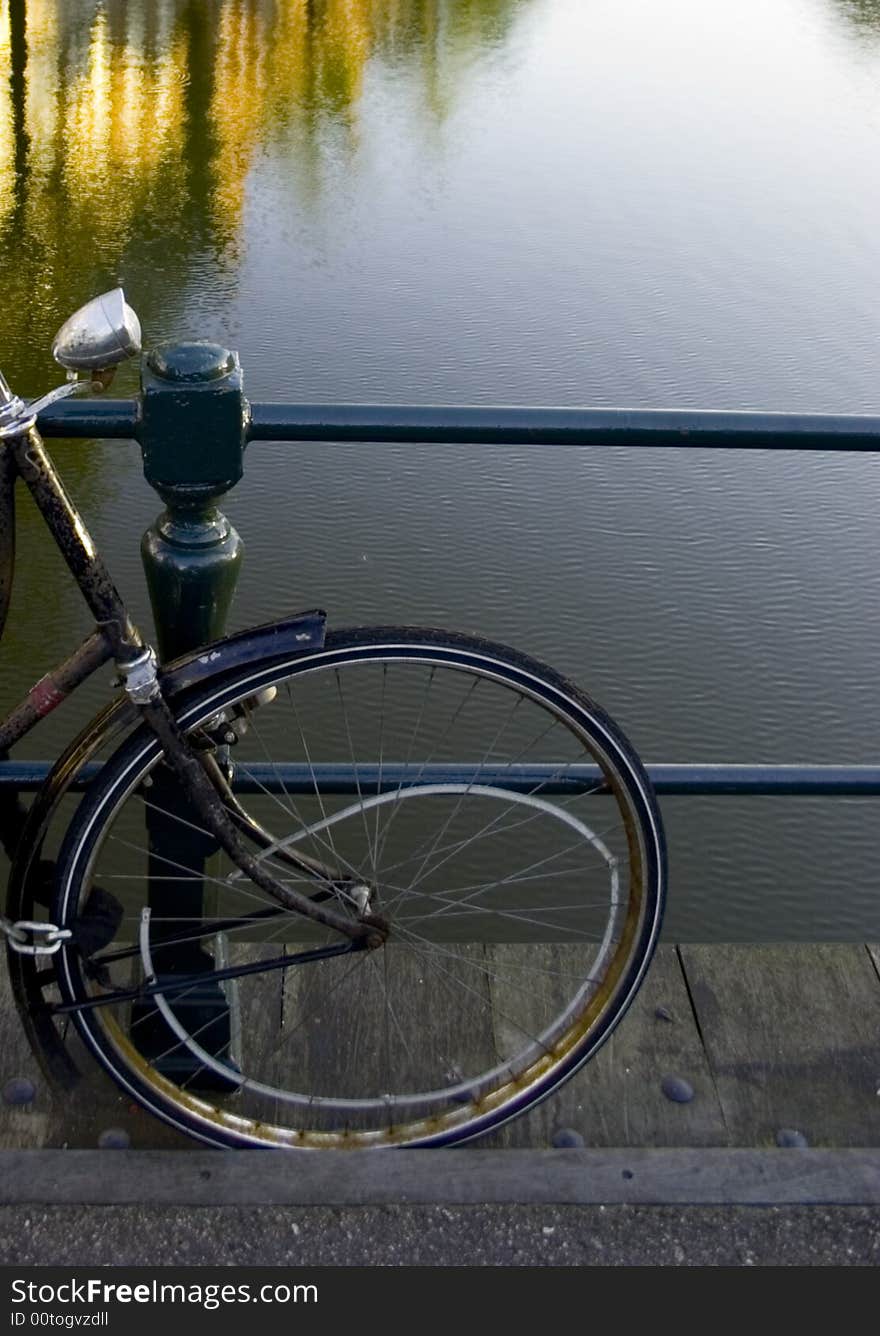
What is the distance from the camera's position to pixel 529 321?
359 inches

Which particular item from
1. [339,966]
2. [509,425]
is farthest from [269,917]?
[509,425]

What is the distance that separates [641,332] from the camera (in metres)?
9.03

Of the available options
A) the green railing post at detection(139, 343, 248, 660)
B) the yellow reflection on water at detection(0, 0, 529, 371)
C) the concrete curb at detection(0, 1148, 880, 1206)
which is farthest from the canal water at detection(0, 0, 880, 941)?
the concrete curb at detection(0, 1148, 880, 1206)

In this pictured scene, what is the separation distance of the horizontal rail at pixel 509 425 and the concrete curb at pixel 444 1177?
0.90 m

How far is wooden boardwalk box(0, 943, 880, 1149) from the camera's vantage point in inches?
81.7

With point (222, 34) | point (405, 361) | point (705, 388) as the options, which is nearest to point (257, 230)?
point (405, 361)

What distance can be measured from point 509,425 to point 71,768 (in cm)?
66

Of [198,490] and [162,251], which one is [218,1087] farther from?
[162,251]

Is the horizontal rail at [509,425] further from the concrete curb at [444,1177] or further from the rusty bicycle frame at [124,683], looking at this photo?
the concrete curb at [444,1177]

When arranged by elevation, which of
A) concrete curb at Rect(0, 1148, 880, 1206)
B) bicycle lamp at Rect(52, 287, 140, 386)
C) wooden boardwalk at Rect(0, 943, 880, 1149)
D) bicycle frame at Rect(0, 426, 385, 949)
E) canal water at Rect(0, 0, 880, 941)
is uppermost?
bicycle lamp at Rect(52, 287, 140, 386)

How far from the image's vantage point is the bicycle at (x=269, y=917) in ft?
5.92

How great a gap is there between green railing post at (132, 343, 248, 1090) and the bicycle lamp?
14 centimetres

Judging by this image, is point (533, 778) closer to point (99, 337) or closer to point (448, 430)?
point (448, 430)

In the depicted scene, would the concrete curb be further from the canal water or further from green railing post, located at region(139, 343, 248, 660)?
the canal water
